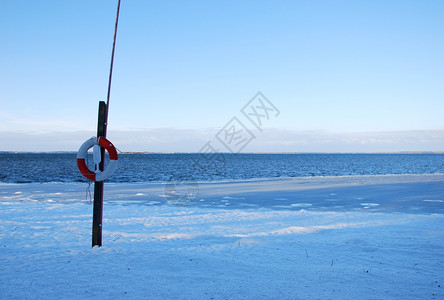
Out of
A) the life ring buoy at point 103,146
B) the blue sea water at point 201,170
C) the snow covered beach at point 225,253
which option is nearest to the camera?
the snow covered beach at point 225,253

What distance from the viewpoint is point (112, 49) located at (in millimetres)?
5531

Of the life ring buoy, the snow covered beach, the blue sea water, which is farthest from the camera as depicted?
the blue sea water

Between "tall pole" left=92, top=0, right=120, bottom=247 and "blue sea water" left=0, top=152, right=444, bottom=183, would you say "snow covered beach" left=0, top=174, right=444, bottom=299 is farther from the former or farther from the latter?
"blue sea water" left=0, top=152, right=444, bottom=183

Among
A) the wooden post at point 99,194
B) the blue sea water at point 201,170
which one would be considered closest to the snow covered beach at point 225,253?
the wooden post at point 99,194

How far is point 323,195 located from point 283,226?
6080 millimetres

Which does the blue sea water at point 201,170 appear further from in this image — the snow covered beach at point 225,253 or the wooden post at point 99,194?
the wooden post at point 99,194

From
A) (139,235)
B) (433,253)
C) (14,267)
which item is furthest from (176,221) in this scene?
(433,253)

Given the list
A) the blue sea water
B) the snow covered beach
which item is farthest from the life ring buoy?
the blue sea water

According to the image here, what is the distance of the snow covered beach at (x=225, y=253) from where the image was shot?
391 centimetres

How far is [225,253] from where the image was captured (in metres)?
5.32

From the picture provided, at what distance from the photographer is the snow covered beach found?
154 inches

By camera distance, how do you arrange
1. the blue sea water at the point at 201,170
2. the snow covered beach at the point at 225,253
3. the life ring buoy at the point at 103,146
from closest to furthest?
the snow covered beach at the point at 225,253 → the life ring buoy at the point at 103,146 → the blue sea water at the point at 201,170

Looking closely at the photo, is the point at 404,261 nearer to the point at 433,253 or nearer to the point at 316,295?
the point at 433,253

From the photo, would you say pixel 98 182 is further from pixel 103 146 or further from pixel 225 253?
pixel 225 253
